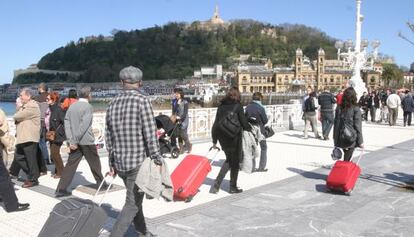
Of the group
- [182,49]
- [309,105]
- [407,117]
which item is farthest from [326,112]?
[182,49]

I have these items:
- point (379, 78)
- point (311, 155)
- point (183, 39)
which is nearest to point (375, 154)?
point (311, 155)

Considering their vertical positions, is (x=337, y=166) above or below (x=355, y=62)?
below

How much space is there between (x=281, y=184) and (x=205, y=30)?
17626cm

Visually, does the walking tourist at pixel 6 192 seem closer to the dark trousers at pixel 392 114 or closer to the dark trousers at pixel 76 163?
the dark trousers at pixel 76 163

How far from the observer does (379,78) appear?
110812 millimetres

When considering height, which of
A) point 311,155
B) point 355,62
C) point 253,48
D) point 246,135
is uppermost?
point 253,48

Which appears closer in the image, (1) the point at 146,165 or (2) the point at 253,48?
(1) the point at 146,165

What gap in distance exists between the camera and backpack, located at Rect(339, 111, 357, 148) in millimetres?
7152

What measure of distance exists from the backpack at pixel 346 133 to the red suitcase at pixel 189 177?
7.80 feet

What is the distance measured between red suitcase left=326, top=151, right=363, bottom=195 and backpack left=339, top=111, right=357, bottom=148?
42 centimetres

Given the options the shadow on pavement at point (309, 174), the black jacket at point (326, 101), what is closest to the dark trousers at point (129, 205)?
the shadow on pavement at point (309, 174)

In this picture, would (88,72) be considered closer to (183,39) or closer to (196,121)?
(183,39)

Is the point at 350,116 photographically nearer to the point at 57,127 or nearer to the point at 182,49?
the point at 57,127

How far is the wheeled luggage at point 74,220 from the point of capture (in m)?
3.57
